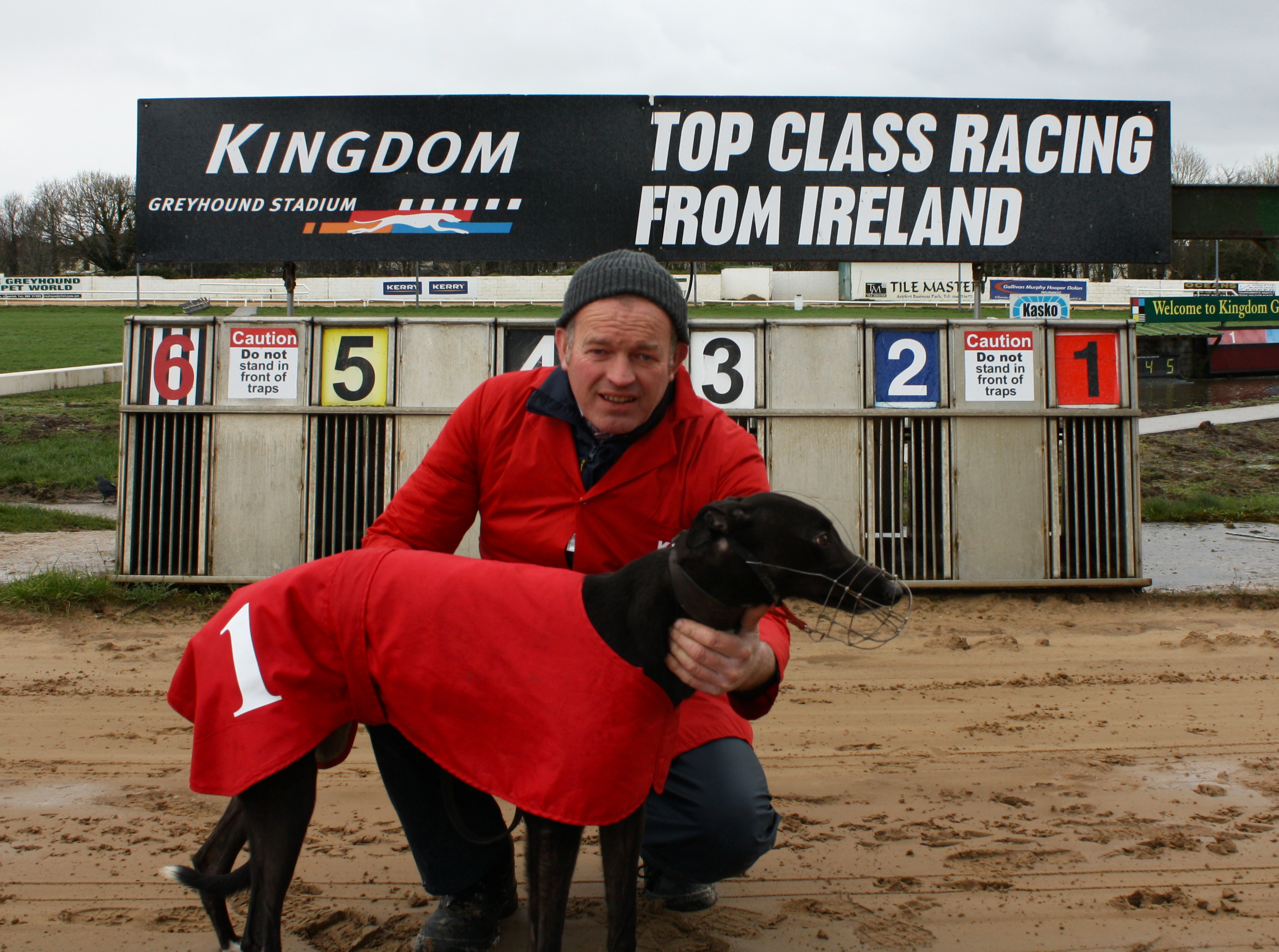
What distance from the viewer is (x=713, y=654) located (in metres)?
1.91

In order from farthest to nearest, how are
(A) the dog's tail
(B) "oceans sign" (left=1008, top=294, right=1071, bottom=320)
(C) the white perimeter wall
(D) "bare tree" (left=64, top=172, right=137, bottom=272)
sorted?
1. (D) "bare tree" (left=64, top=172, right=137, bottom=272)
2. (C) the white perimeter wall
3. (B) "oceans sign" (left=1008, top=294, right=1071, bottom=320)
4. (A) the dog's tail

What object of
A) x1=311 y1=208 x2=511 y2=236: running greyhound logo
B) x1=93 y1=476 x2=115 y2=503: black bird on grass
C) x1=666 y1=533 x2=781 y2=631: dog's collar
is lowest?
x1=666 y1=533 x2=781 y2=631: dog's collar

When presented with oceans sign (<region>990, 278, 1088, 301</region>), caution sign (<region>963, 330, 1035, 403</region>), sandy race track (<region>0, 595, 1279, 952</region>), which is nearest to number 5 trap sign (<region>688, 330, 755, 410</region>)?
caution sign (<region>963, 330, 1035, 403</region>)

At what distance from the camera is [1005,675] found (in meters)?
4.71

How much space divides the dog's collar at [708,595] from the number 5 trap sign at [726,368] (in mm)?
4410

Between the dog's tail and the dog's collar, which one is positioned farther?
the dog's tail

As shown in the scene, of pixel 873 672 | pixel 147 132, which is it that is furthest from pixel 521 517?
pixel 147 132

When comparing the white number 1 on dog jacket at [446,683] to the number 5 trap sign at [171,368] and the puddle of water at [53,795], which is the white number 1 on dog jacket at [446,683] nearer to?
the puddle of water at [53,795]

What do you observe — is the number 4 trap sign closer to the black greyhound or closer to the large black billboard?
the large black billboard

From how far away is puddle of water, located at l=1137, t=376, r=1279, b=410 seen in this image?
16.9 meters

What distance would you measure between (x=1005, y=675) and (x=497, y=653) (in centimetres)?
353

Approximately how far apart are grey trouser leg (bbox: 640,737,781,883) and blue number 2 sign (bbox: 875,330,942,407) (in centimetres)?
431

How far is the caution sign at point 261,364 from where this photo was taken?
6.15 meters

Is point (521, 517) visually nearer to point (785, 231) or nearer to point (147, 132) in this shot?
point (785, 231)
